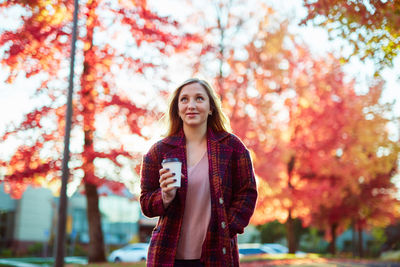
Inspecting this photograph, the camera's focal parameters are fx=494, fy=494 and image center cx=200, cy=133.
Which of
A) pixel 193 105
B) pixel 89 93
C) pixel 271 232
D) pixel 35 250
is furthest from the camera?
pixel 271 232

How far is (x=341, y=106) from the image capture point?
2111cm

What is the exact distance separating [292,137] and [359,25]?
1524 centimetres

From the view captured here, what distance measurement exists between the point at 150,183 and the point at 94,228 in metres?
14.1

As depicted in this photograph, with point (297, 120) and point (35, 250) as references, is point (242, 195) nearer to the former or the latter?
point (297, 120)

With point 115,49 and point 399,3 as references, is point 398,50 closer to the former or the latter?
point 399,3

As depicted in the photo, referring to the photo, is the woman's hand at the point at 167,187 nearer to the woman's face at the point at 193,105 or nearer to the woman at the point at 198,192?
the woman at the point at 198,192

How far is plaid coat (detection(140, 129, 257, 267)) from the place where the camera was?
2873mm

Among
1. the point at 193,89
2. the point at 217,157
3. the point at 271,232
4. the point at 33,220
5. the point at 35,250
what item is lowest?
the point at 35,250

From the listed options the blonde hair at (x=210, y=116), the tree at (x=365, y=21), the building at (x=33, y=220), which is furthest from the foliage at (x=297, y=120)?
the building at (x=33, y=220)

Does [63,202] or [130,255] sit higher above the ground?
[63,202]

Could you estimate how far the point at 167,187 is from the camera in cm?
275

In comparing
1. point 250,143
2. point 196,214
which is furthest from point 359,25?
point 250,143

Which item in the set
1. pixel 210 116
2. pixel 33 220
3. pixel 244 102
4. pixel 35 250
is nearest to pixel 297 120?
pixel 244 102

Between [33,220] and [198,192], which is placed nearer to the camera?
[198,192]
